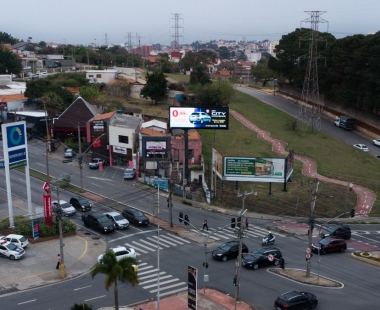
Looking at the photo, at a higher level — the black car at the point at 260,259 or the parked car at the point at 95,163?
the black car at the point at 260,259

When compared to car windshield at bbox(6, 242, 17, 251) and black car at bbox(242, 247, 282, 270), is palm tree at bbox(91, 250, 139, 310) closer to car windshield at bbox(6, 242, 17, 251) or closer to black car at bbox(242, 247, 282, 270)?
black car at bbox(242, 247, 282, 270)

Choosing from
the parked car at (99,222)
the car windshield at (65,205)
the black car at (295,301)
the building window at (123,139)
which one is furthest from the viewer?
the building window at (123,139)

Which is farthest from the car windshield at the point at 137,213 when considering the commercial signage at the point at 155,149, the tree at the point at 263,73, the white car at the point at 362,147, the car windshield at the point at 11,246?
the tree at the point at 263,73

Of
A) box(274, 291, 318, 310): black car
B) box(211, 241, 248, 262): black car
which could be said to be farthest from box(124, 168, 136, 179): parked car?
box(274, 291, 318, 310): black car

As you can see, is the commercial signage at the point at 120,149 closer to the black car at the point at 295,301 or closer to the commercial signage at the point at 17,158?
the commercial signage at the point at 17,158

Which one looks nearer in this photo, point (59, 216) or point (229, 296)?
point (229, 296)

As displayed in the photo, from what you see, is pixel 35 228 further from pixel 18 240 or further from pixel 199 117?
pixel 199 117

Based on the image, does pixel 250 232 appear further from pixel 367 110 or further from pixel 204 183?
pixel 367 110

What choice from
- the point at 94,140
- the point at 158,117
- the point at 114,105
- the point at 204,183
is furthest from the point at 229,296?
the point at 114,105
